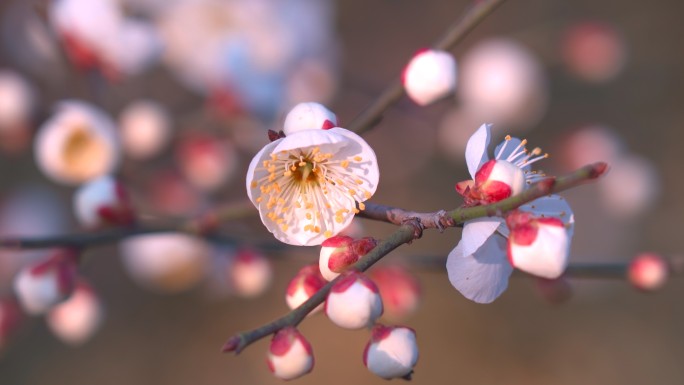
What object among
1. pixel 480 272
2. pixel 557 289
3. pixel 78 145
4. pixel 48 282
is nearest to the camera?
pixel 480 272

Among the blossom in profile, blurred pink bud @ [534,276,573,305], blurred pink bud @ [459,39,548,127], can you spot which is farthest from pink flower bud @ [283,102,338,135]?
blurred pink bud @ [459,39,548,127]

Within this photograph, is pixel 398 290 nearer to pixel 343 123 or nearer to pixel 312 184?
pixel 312 184

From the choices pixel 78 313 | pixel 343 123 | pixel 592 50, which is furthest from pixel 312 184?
pixel 592 50

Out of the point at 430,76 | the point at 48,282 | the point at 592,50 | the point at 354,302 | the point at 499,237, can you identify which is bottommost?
the point at 48,282

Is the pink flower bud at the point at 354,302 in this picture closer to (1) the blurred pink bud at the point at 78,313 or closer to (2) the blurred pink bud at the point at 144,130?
(1) the blurred pink bud at the point at 78,313

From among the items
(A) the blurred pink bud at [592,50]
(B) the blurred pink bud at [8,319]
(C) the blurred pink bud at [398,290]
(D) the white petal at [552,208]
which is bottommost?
(B) the blurred pink bud at [8,319]

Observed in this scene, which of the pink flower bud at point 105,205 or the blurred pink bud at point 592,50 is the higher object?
the blurred pink bud at point 592,50

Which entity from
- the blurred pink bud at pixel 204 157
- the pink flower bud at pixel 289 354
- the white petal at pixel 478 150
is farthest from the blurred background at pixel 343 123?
the white petal at pixel 478 150
